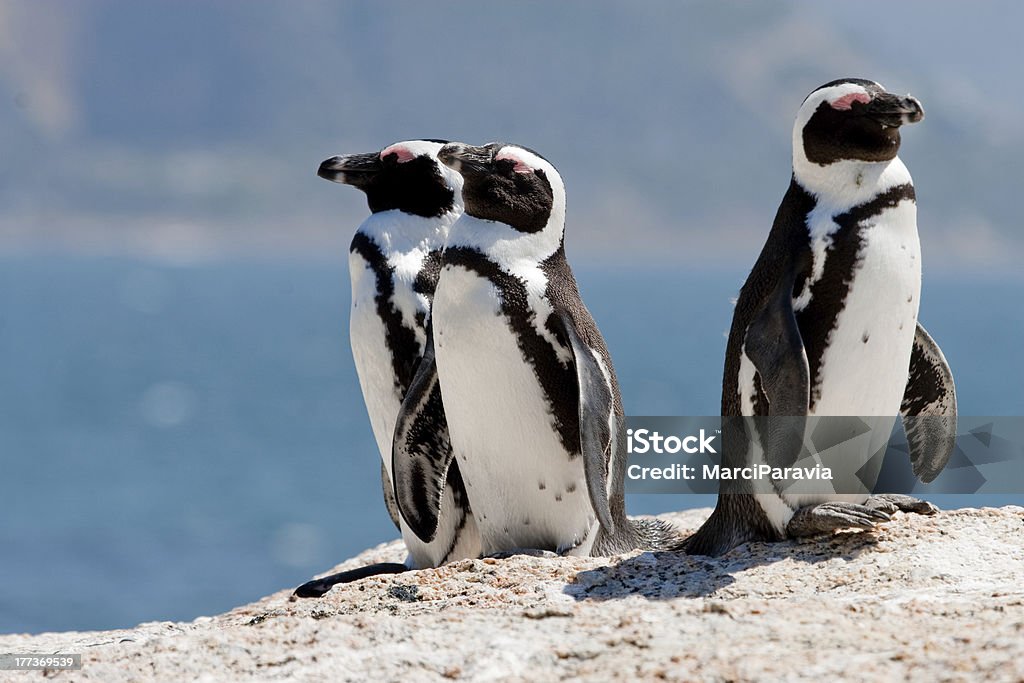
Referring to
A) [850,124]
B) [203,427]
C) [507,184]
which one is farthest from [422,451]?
[203,427]

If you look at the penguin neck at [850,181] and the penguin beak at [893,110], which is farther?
the penguin neck at [850,181]

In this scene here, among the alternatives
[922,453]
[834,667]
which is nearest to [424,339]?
[922,453]

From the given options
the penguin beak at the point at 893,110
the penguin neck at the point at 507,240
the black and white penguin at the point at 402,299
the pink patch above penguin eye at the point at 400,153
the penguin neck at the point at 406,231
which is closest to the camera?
the penguin beak at the point at 893,110

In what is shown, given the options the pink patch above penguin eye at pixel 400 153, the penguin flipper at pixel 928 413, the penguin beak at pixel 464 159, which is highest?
the pink patch above penguin eye at pixel 400 153

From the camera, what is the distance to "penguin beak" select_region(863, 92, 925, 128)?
548 cm

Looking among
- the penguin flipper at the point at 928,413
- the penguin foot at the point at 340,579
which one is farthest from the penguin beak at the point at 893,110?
the penguin foot at the point at 340,579

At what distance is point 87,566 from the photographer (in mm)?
23297

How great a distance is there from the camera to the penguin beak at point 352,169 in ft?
22.8

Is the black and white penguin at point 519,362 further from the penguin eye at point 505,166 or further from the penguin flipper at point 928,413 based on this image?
the penguin flipper at point 928,413

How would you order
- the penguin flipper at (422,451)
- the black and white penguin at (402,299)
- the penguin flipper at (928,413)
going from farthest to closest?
the black and white penguin at (402,299)
the penguin flipper at (928,413)
the penguin flipper at (422,451)

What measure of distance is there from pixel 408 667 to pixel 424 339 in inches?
110

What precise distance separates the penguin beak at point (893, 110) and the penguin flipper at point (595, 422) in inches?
57.1

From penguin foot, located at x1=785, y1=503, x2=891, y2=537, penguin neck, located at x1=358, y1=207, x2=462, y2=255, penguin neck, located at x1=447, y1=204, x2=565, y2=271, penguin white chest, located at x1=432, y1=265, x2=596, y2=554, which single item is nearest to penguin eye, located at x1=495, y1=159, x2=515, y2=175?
penguin neck, located at x1=447, y1=204, x2=565, y2=271

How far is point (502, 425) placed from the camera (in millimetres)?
5906
